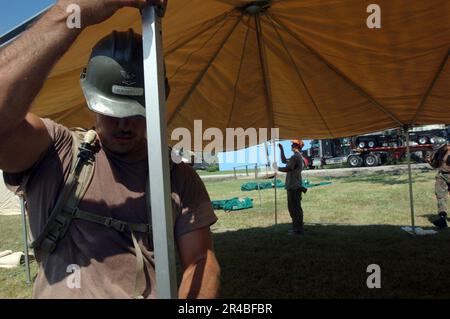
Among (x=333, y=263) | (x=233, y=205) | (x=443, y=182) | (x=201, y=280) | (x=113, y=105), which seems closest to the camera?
(x=113, y=105)

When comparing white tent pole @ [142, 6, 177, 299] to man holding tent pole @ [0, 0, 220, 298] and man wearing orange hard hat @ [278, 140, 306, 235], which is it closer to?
man holding tent pole @ [0, 0, 220, 298]

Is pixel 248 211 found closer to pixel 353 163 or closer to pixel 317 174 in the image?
pixel 317 174

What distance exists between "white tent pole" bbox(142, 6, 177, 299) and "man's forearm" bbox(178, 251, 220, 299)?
588 mm

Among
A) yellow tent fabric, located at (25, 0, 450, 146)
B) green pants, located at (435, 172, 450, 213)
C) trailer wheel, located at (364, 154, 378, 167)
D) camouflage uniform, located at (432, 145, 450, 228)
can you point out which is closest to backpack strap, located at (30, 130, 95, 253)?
yellow tent fabric, located at (25, 0, 450, 146)

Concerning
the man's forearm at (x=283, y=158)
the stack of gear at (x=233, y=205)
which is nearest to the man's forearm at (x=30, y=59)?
the man's forearm at (x=283, y=158)

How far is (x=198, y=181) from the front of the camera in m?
1.91

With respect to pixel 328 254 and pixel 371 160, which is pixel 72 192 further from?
pixel 371 160

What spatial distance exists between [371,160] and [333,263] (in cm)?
2221

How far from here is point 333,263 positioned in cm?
620

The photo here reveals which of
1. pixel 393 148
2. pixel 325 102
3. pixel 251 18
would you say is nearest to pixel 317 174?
pixel 393 148

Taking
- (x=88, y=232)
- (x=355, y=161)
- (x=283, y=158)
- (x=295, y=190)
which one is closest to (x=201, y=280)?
(x=88, y=232)

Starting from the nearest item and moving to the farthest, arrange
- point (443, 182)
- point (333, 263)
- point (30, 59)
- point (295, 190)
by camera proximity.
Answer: point (30, 59)
point (333, 263)
point (295, 190)
point (443, 182)

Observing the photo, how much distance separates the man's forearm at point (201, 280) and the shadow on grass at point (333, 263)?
131 inches
